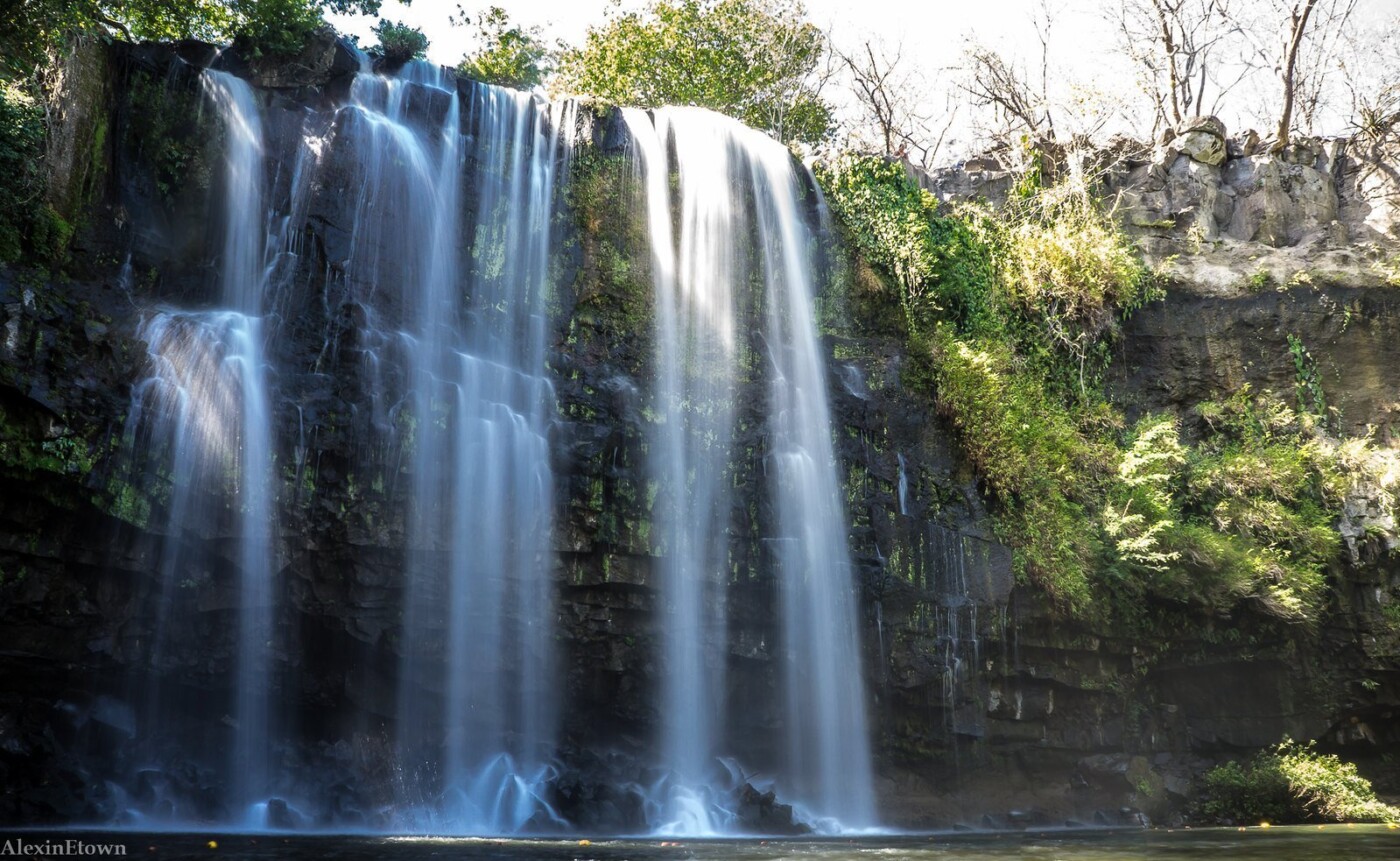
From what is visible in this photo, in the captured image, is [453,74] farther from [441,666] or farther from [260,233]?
[441,666]

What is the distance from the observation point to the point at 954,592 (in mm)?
15391

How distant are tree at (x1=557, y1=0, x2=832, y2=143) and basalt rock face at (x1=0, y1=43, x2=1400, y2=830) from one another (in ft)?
35.1

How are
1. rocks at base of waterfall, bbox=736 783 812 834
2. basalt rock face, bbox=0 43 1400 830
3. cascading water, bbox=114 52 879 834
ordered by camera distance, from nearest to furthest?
basalt rock face, bbox=0 43 1400 830
cascading water, bbox=114 52 879 834
rocks at base of waterfall, bbox=736 783 812 834

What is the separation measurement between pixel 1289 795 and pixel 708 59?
2128 centimetres

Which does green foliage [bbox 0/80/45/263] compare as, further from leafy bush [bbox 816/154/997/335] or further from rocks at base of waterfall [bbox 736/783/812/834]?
leafy bush [bbox 816/154/997/335]

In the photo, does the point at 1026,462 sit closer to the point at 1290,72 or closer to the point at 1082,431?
the point at 1082,431

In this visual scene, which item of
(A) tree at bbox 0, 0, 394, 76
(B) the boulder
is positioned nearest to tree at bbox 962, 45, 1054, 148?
(B) the boulder

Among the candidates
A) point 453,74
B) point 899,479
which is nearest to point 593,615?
point 899,479

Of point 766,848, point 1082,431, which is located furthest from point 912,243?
point 766,848

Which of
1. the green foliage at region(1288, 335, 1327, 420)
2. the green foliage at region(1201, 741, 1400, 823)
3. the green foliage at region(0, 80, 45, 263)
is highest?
the green foliage at region(0, 80, 45, 263)

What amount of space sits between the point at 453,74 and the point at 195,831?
12.1m

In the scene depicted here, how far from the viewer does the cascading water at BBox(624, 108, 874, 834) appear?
47.2ft

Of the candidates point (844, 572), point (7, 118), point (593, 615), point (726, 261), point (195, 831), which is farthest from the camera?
point (726, 261)

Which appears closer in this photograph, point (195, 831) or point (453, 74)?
point (195, 831)
